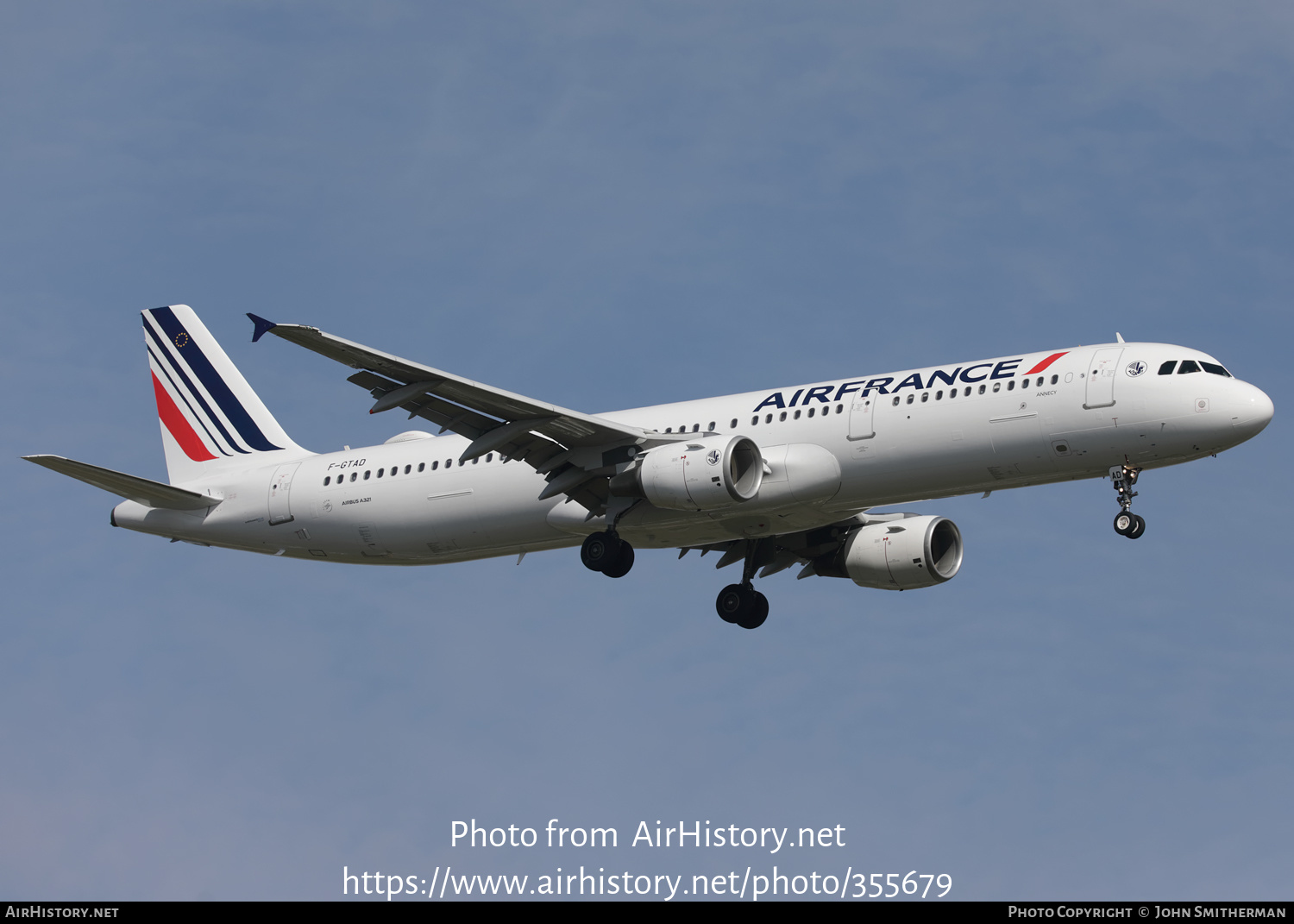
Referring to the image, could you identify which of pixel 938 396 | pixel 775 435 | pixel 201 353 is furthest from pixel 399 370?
pixel 201 353

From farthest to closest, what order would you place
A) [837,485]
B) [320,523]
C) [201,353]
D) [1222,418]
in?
[201,353] → [320,523] → [837,485] → [1222,418]

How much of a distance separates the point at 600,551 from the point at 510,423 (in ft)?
12.6

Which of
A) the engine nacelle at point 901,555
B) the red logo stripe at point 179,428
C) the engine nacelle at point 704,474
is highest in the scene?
the red logo stripe at point 179,428

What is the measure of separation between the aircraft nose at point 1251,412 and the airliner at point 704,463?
43 millimetres

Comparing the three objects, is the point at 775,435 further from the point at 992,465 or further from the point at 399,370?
the point at 399,370

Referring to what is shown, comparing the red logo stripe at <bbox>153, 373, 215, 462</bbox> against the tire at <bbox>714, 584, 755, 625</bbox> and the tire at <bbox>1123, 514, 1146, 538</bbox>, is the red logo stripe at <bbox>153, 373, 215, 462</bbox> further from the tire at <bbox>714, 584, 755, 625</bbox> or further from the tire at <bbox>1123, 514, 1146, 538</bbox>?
the tire at <bbox>1123, 514, 1146, 538</bbox>

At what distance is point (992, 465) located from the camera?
37.2m

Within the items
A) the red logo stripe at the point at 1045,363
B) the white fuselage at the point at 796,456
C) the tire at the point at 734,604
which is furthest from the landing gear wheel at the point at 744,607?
the red logo stripe at the point at 1045,363

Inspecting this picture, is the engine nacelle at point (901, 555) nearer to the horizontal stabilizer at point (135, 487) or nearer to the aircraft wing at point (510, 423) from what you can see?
the aircraft wing at point (510, 423)

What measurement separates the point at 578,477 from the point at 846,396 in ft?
22.1

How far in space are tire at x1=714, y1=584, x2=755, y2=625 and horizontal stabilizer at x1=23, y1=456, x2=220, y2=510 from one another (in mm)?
14187

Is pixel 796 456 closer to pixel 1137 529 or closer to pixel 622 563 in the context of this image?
pixel 622 563

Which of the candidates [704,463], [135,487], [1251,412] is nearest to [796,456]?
[704,463]

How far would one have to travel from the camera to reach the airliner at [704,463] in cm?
3653
